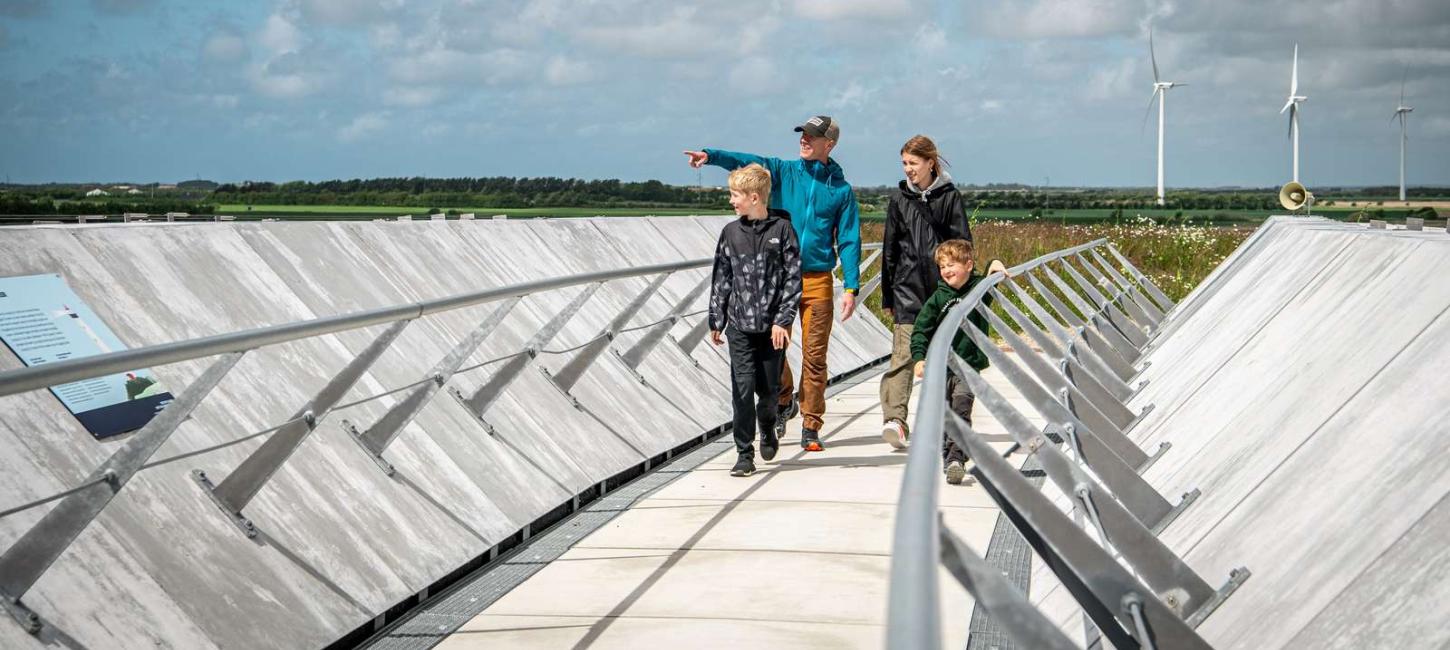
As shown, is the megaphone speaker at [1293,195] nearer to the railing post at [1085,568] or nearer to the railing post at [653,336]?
the railing post at [653,336]

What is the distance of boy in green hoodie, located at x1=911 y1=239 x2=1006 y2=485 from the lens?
8.27 m

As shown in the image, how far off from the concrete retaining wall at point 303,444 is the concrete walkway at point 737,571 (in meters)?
0.44

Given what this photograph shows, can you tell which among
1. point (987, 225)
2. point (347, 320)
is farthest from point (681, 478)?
point (987, 225)

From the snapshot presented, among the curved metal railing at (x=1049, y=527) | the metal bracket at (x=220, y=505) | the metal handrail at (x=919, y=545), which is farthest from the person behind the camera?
the metal bracket at (x=220, y=505)

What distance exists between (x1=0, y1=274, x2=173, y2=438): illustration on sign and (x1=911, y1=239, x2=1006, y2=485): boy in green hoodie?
3887 mm

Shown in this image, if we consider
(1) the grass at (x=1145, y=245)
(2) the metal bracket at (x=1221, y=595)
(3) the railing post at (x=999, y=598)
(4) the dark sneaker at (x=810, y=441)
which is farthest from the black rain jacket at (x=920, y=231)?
(1) the grass at (x=1145, y=245)

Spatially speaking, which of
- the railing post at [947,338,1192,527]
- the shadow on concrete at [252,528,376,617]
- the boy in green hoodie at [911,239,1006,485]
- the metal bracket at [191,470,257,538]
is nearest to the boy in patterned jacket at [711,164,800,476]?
the boy in green hoodie at [911,239,1006,485]

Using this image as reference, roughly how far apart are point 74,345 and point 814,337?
5.23 metres

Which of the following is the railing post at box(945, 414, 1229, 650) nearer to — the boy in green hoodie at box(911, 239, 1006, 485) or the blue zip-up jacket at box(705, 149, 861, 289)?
the boy in green hoodie at box(911, 239, 1006, 485)

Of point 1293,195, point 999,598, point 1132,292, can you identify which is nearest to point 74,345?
point 999,598

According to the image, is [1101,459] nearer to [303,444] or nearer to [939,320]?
[303,444]

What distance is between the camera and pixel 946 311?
8.35 meters

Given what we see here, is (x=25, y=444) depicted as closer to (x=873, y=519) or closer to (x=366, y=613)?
(x=366, y=613)

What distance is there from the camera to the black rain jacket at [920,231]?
9258 mm
